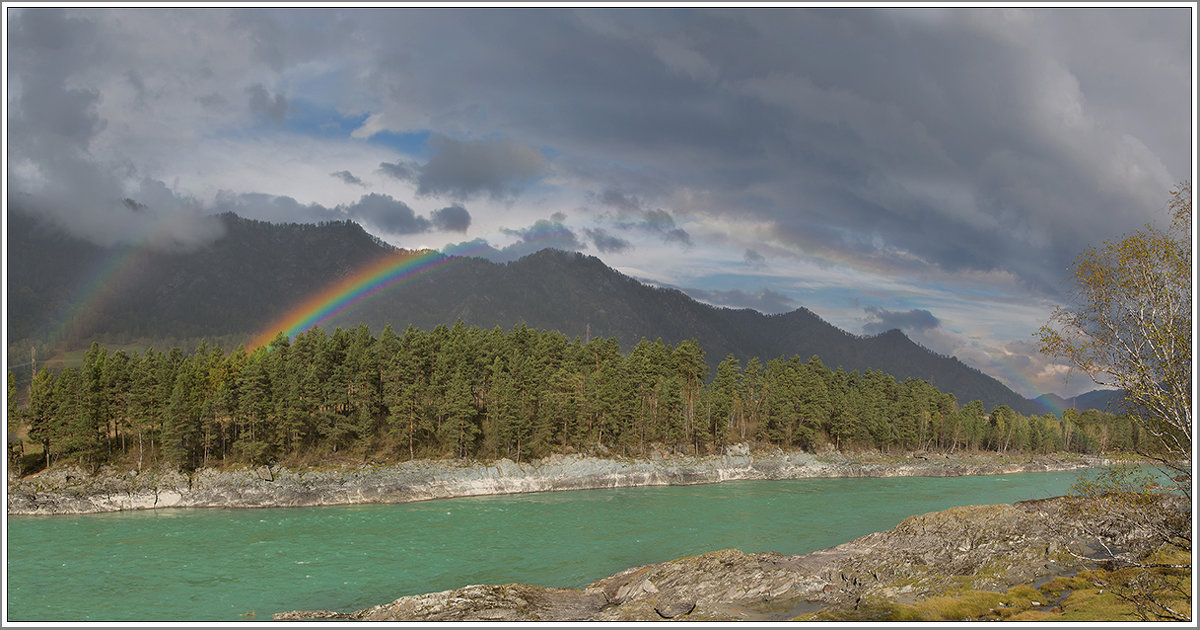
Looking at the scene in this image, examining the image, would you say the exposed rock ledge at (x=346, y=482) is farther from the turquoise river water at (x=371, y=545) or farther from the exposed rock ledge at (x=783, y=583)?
the exposed rock ledge at (x=783, y=583)

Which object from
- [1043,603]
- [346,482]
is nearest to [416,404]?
[346,482]

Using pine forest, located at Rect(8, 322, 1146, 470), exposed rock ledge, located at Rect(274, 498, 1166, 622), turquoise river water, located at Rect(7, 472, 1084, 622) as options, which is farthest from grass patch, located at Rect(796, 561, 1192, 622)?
pine forest, located at Rect(8, 322, 1146, 470)

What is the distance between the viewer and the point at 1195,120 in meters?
13.3

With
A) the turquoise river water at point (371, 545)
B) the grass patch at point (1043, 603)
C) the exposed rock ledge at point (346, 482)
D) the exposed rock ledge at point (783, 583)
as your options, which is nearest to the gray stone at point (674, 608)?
the exposed rock ledge at point (783, 583)

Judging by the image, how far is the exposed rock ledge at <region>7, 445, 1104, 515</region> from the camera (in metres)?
57.6

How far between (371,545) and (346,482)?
2281cm

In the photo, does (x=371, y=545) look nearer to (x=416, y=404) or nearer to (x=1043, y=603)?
(x=416, y=404)

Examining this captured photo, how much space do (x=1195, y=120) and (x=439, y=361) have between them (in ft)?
239

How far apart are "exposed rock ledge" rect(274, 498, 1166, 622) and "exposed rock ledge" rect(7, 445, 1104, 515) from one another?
38078 mm

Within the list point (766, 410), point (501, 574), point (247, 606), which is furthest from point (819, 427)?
point (247, 606)

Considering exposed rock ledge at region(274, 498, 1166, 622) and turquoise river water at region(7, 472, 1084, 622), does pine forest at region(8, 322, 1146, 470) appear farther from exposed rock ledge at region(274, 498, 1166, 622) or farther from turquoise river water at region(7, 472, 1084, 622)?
exposed rock ledge at region(274, 498, 1166, 622)

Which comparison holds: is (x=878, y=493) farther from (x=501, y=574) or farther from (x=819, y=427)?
(x=501, y=574)

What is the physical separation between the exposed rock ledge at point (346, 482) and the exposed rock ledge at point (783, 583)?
3808 centimetres

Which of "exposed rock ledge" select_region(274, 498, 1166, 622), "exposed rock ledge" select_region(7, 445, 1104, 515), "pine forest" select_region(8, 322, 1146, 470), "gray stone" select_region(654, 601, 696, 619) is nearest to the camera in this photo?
"gray stone" select_region(654, 601, 696, 619)
